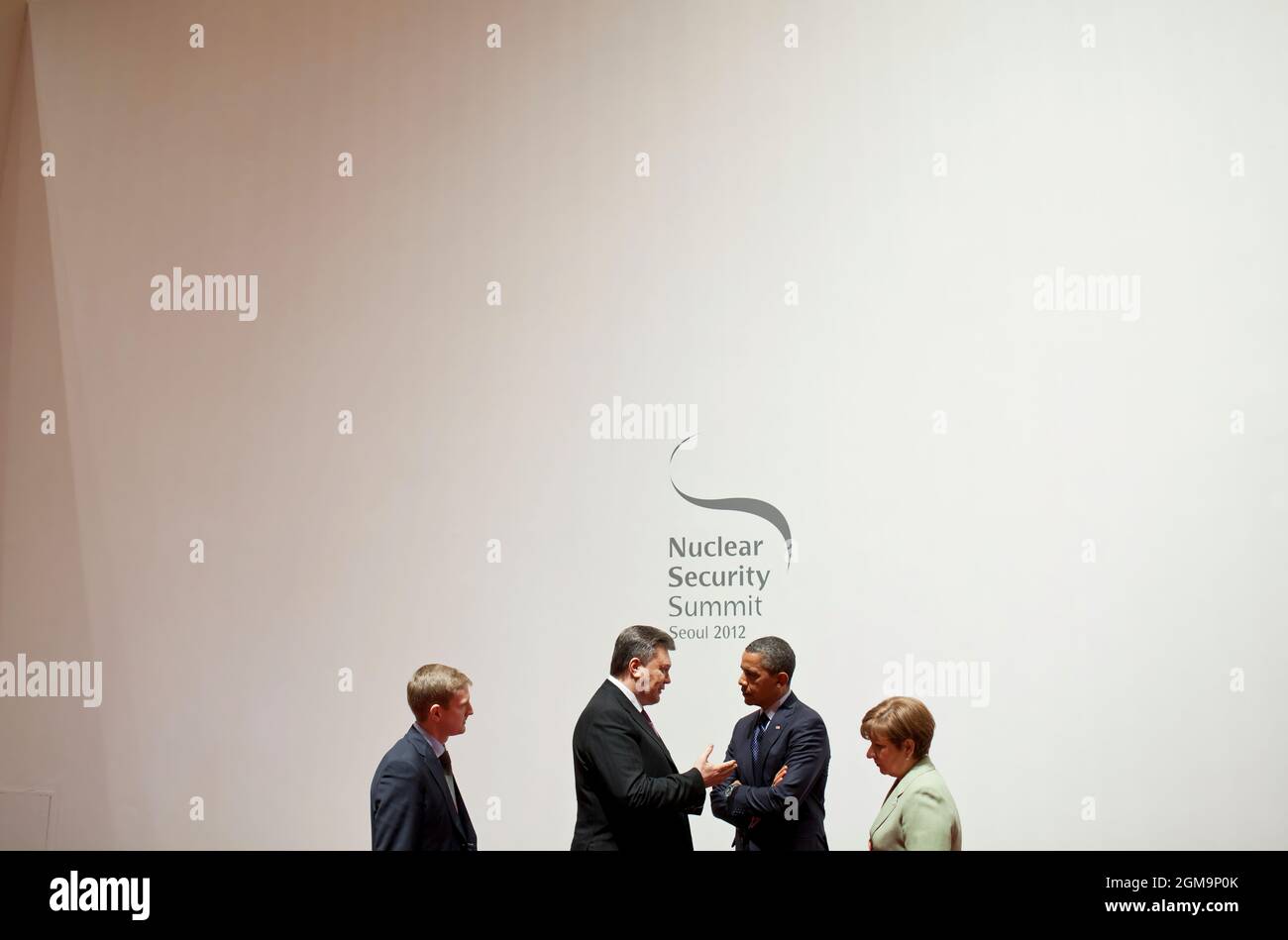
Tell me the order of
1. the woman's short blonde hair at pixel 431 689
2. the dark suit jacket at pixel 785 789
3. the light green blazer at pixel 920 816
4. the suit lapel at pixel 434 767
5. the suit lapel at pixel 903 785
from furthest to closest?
the dark suit jacket at pixel 785 789, the woman's short blonde hair at pixel 431 689, the suit lapel at pixel 434 767, the suit lapel at pixel 903 785, the light green blazer at pixel 920 816

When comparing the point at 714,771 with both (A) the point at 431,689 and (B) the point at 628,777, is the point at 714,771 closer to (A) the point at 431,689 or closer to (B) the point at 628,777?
(B) the point at 628,777

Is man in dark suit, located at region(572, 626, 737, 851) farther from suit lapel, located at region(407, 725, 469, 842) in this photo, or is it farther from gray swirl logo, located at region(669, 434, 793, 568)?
gray swirl logo, located at region(669, 434, 793, 568)

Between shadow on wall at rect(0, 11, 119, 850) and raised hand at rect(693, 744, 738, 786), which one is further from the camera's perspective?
shadow on wall at rect(0, 11, 119, 850)

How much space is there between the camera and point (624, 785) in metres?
3.38

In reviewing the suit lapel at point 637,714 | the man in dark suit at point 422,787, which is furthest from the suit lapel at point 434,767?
the suit lapel at point 637,714

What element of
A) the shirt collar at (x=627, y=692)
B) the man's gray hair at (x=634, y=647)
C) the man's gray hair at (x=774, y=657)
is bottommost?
the shirt collar at (x=627, y=692)

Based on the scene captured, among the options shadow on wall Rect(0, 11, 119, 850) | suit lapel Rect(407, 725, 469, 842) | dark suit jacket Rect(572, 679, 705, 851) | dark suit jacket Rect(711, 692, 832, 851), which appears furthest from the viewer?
shadow on wall Rect(0, 11, 119, 850)

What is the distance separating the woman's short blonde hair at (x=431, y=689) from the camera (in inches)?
128

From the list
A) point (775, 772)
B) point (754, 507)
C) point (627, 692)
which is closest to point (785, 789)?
point (775, 772)

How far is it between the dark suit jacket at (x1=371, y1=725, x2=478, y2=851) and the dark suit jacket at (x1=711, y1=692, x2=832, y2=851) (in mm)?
1101

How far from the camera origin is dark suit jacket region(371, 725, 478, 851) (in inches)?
119

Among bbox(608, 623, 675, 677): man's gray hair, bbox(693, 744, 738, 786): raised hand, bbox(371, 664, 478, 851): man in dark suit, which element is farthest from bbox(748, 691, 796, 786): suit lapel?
bbox(371, 664, 478, 851): man in dark suit

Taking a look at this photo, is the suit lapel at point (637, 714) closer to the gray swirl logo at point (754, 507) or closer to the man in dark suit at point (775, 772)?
the man in dark suit at point (775, 772)

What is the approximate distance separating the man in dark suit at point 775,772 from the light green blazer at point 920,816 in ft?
2.50
